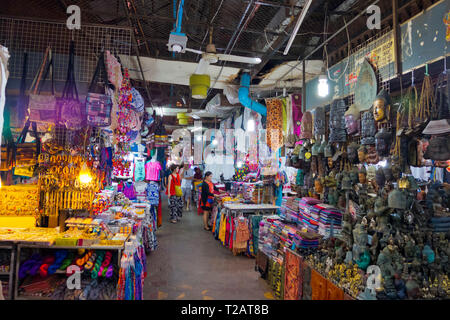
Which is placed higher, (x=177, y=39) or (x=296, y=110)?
(x=177, y=39)

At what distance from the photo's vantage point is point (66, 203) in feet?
11.4

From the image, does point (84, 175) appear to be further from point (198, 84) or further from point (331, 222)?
point (331, 222)

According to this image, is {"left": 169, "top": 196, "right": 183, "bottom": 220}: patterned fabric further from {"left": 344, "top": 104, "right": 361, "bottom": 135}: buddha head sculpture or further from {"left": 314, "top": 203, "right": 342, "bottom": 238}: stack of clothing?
{"left": 344, "top": 104, "right": 361, "bottom": 135}: buddha head sculpture

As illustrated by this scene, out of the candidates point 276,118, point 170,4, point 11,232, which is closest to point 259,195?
point 276,118

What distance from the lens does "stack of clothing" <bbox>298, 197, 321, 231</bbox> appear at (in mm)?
3568

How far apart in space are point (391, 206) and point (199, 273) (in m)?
3.16

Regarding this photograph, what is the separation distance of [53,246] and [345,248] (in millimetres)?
3049

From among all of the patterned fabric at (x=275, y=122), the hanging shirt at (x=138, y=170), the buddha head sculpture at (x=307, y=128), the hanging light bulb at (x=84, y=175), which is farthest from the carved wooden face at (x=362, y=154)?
the hanging shirt at (x=138, y=170)

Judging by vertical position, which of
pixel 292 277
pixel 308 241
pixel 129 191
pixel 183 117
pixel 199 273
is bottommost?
pixel 199 273

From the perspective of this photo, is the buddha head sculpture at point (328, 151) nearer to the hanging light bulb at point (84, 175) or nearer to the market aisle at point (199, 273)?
the market aisle at point (199, 273)

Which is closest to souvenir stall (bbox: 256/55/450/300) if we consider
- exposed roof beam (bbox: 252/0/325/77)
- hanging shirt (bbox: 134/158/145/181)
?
exposed roof beam (bbox: 252/0/325/77)

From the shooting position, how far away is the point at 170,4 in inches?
173

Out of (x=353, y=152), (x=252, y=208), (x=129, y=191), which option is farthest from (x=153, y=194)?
(x=353, y=152)

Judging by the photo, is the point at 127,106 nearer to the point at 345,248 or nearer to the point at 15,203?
the point at 15,203
